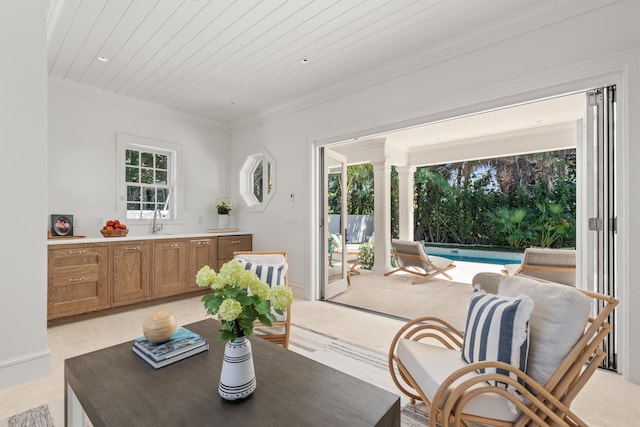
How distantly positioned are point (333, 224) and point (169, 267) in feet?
7.86

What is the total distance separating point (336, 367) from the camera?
7.88 feet

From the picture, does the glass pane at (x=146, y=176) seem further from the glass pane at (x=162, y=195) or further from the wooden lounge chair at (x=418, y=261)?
the wooden lounge chair at (x=418, y=261)

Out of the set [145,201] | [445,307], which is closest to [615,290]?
[445,307]

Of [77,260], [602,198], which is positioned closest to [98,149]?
[77,260]

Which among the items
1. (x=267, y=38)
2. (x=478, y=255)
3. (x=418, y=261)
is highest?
(x=267, y=38)

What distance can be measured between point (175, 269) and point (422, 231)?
8.36 m

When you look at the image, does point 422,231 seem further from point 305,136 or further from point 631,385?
point 631,385

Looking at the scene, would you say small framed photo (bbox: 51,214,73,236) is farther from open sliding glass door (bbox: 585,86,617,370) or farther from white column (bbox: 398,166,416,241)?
white column (bbox: 398,166,416,241)

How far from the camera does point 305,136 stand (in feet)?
14.4

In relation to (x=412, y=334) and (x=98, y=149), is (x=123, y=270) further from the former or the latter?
(x=412, y=334)

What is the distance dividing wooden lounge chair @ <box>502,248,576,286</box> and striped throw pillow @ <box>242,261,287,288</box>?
332 centimetres

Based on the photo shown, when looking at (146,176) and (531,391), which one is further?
(146,176)

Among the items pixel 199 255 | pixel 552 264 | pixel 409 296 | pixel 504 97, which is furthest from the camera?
pixel 409 296

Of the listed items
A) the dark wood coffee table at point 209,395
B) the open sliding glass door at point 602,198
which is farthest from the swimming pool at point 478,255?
the dark wood coffee table at point 209,395
